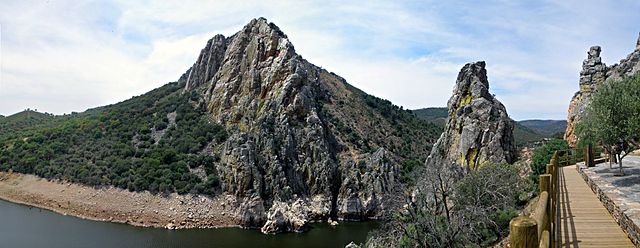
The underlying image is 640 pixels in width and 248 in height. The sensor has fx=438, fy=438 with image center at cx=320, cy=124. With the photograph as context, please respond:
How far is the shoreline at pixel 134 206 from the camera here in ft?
158

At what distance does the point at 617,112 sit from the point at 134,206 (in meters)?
47.8

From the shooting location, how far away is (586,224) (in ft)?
33.2

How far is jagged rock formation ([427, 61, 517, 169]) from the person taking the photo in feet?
143

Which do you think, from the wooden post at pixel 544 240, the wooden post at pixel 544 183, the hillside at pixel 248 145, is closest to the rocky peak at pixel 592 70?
the hillside at pixel 248 145

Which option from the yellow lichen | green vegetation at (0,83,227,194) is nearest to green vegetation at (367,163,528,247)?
the yellow lichen

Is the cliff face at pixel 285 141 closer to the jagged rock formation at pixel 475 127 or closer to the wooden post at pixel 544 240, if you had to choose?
the jagged rock formation at pixel 475 127

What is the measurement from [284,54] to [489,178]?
1778 inches

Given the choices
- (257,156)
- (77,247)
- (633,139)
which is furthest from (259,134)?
(633,139)

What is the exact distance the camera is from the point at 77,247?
120 ft

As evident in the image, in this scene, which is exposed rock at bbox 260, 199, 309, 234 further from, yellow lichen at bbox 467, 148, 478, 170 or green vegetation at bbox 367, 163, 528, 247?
green vegetation at bbox 367, 163, 528, 247

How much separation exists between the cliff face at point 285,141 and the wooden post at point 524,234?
43522mm

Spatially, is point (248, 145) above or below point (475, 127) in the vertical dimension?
below

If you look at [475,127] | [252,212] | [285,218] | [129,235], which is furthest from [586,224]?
[252,212]

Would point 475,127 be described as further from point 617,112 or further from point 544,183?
point 544,183
